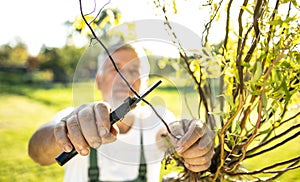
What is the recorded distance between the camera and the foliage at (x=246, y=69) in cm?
44

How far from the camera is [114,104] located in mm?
581

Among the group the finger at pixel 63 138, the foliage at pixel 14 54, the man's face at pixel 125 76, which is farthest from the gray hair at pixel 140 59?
the foliage at pixel 14 54

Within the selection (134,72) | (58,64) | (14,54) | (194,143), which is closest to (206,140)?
(194,143)

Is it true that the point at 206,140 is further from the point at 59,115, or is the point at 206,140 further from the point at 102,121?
the point at 59,115

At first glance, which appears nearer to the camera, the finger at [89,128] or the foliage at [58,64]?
the finger at [89,128]

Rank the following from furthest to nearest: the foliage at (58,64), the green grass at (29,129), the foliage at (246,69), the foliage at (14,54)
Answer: the foliage at (14,54) < the foliage at (58,64) < the green grass at (29,129) < the foliage at (246,69)

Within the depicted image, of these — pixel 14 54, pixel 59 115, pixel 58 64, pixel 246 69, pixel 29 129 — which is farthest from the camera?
pixel 14 54

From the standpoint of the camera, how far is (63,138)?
0.53m

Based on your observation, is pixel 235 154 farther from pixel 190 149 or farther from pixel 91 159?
pixel 91 159

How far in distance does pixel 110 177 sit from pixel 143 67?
0.57 meters

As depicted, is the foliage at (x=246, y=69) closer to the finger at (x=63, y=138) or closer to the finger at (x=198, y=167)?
the finger at (x=198, y=167)

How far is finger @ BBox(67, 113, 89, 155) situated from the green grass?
0.35 feet

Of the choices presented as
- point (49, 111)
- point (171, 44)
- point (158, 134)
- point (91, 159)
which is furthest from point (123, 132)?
point (49, 111)

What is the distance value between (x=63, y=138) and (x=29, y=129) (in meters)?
4.64
